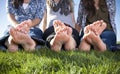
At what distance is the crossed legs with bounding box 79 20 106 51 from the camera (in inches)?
131

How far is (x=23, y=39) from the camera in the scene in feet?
10.8

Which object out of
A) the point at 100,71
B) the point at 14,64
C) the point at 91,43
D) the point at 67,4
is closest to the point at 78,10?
the point at 67,4

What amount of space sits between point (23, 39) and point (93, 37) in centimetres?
68

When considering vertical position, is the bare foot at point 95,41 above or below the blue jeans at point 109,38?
above

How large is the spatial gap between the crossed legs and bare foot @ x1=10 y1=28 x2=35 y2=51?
0.51m

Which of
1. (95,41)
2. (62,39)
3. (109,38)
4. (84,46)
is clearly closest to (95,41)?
(95,41)

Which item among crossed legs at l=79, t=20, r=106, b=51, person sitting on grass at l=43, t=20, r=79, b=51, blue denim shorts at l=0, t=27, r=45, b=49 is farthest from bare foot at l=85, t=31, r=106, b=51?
blue denim shorts at l=0, t=27, r=45, b=49

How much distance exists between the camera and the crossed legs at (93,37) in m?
3.33

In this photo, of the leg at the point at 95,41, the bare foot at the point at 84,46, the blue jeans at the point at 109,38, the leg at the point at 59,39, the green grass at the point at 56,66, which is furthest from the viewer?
the blue jeans at the point at 109,38

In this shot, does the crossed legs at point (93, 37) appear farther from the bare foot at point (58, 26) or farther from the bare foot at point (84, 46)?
the bare foot at point (58, 26)

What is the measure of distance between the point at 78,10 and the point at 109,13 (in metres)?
0.44

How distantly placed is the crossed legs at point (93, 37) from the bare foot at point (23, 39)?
515 mm

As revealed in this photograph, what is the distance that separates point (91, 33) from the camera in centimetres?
331

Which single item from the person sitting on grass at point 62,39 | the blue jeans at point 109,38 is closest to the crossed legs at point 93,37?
the person sitting on grass at point 62,39
